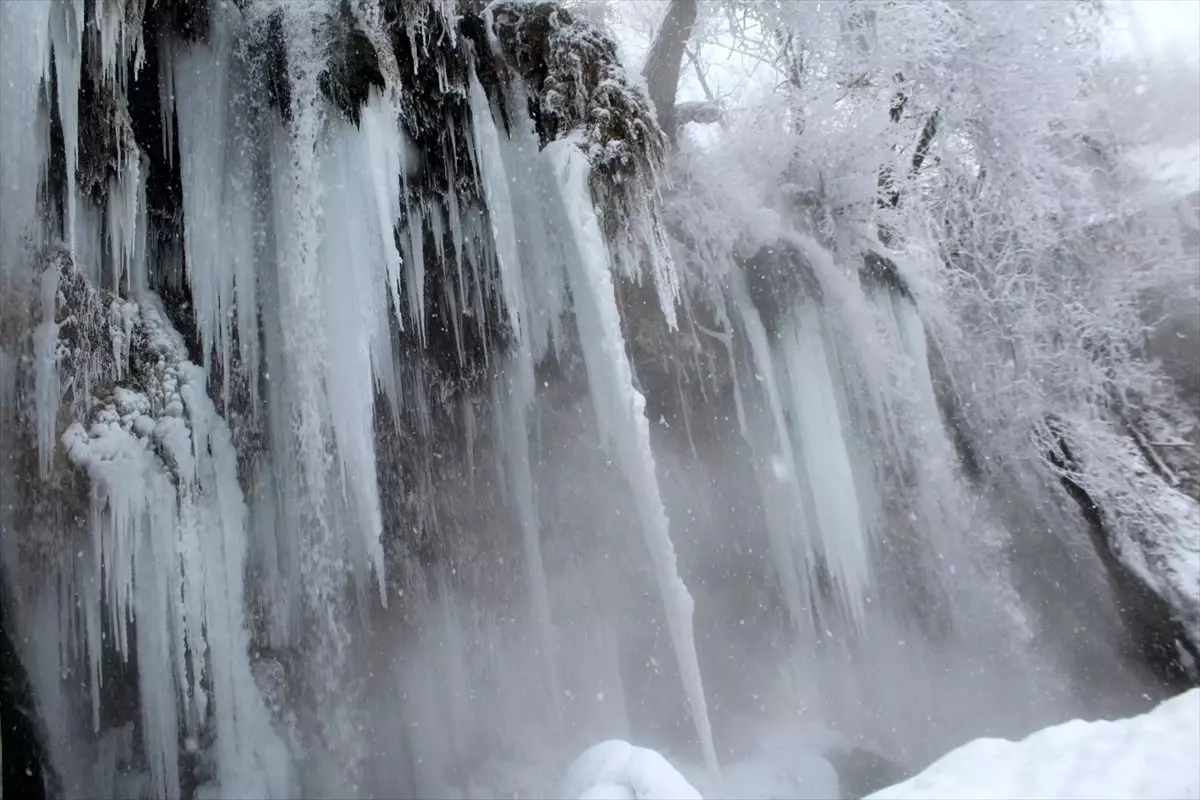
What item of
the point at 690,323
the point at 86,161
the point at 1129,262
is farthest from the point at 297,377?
the point at 1129,262

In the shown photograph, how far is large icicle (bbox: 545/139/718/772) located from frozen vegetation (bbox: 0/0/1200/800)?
0.10 feet

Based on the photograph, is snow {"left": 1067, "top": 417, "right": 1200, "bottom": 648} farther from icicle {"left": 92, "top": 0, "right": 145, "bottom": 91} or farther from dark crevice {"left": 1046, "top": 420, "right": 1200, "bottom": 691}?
icicle {"left": 92, "top": 0, "right": 145, "bottom": 91}

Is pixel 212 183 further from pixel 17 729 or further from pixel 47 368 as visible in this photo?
pixel 17 729

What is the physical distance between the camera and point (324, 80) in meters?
4.43

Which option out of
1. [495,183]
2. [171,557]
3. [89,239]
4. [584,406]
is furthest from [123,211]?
[584,406]

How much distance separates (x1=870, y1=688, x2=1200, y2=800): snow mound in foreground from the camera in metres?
3.58

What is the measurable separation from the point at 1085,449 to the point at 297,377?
338 inches

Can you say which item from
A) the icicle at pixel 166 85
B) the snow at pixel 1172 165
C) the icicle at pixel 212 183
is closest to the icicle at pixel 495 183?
the icicle at pixel 212 183

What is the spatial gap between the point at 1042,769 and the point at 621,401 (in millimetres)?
2955

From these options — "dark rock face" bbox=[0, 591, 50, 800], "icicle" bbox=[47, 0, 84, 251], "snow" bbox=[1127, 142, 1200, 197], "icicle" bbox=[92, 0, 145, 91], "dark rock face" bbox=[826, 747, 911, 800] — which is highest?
"snow" bbox=[1127, 142, 1200, 197]

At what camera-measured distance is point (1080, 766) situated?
383 centimetres

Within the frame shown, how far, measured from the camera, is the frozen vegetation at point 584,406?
4074 mm

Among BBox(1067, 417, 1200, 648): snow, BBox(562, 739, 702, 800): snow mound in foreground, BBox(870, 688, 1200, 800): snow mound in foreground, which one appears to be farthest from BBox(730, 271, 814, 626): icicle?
BBox(562, 739, 702, 800): snow mound in foreground

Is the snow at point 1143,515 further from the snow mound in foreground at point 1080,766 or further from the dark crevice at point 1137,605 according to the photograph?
the snow mound in foreground at point 1080,766
